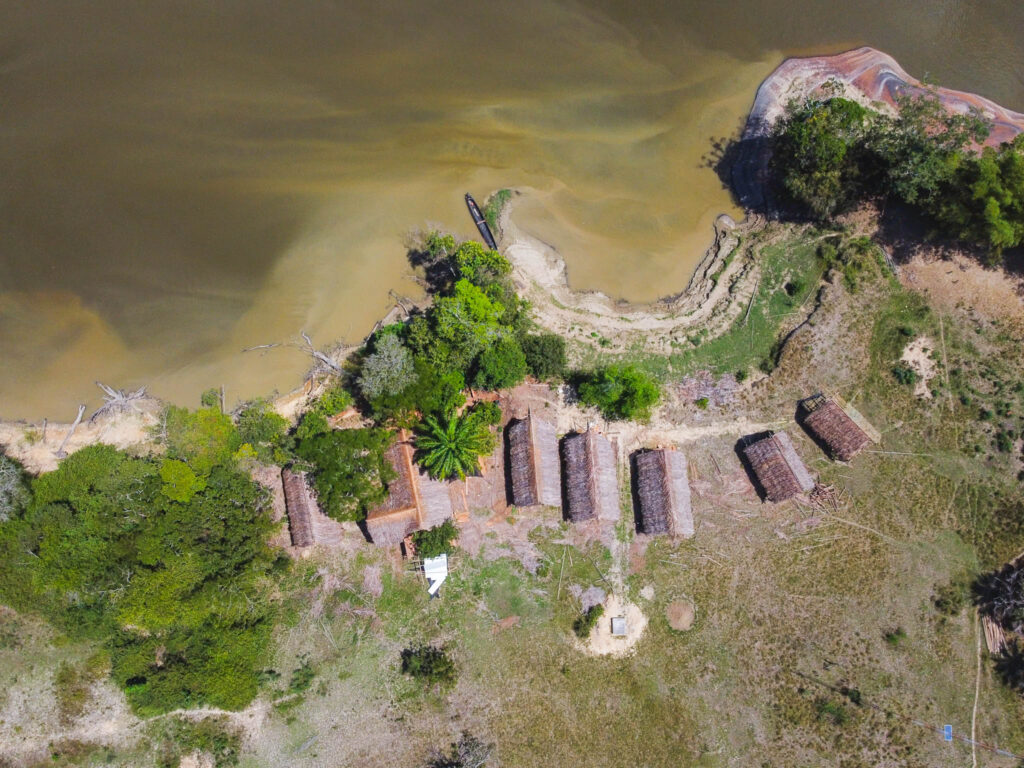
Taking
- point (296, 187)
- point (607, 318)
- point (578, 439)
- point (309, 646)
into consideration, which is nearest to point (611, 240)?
point (607, 318)

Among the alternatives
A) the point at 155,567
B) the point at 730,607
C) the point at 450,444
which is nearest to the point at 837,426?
the point at 730,607

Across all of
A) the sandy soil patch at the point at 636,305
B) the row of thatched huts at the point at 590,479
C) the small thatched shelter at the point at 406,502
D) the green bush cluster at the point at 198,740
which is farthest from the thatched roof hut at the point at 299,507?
the sandy soil patch at the point at 636,305

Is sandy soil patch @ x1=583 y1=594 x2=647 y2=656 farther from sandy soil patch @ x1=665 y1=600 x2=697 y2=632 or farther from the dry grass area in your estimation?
sandy soil patch @ x1=665 y1=600 x2=697 y2=632

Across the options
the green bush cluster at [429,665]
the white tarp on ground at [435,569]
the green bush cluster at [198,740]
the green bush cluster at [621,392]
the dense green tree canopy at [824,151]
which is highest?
the dense green tree canopy at [824,151]

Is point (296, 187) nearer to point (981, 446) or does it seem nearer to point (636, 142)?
point (636, 142)

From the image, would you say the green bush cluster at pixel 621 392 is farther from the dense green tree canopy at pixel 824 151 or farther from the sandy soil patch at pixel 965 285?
the sandy soil patch at pixel 965 285

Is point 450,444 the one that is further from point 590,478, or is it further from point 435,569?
point 590,478

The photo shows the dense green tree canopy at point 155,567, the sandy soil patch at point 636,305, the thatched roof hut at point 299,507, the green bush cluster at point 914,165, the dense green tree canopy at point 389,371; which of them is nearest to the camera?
the green bush cluster at point 914,165
